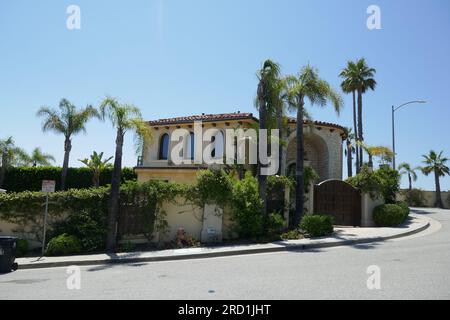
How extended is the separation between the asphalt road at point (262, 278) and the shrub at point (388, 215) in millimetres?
6487

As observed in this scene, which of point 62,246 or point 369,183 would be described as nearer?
point 62,246

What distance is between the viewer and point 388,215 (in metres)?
17.8

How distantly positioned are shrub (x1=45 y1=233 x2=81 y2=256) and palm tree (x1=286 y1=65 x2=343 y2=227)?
962 centimetres

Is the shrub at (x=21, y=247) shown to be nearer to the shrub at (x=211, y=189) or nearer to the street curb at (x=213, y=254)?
the street curb at (x=213, y=254)

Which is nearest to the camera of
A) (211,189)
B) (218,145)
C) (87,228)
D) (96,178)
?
(87,228)

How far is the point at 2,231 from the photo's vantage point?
41.6ft

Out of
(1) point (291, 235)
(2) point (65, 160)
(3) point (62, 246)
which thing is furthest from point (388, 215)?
(2) point (65, 160)

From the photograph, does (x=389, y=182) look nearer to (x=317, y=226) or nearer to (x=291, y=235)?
(x=317, y=226)

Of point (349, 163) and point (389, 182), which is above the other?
point (349, 163)

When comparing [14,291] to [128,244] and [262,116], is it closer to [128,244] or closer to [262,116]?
[128,244]

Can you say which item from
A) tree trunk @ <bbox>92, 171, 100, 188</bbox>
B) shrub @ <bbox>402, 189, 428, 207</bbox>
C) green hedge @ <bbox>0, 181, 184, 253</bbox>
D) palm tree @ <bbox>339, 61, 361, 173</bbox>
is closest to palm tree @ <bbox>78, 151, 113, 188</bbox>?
tree trunk @ <bbox>92, 171, 100, 188</bbox>

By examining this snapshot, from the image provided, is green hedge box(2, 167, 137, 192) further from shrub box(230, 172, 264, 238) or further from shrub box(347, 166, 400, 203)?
shrub box(347, 166, 400, 203)

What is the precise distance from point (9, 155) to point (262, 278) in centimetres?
3010

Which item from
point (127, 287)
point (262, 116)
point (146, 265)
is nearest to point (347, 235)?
point (262, 116)
